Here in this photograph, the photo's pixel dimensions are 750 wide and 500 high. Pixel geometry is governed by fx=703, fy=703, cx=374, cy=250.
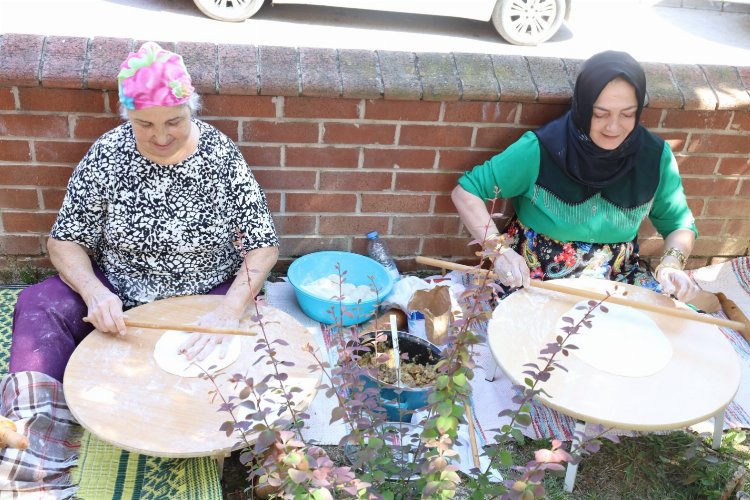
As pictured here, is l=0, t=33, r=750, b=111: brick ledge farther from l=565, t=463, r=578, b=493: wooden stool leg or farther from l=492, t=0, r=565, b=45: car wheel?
l=492, t=0, r=565, b=45: car wheel

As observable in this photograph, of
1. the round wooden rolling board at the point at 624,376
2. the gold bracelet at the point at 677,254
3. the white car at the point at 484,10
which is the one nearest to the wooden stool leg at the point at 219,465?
the round wooden rolling board at the point at 624,376

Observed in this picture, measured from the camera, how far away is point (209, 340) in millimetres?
2213

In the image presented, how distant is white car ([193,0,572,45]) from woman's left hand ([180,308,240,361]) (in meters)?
4.64

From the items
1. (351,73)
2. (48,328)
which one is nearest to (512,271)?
(351,73)

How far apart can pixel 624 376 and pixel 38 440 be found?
1.79 metres

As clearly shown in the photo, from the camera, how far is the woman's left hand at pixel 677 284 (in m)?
2.55

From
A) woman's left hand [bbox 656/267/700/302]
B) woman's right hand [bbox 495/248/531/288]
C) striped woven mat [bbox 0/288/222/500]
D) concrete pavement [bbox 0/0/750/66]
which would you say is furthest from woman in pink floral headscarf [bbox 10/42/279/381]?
concrete pavement [bbox 0/0/750/66]

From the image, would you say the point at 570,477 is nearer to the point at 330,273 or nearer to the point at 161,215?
the point at 330,273

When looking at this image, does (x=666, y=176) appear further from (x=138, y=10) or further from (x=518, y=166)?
(x=138, y=10)

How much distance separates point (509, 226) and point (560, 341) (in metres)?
1.48

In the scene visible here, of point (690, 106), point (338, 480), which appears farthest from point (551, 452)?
point (690, 106)

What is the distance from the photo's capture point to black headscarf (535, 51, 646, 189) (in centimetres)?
257

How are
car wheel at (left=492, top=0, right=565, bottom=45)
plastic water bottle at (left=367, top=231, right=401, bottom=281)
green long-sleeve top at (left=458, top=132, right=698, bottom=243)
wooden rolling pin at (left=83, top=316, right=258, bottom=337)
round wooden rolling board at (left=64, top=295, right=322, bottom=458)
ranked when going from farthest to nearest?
car wheel at (left=492, top=0, right=565, bottom=45) < plastic water bottle at (left=367, top=231, right=401, bottom=281) < green long-sleeve top at (left=458, top=132, right=698, bottom=243) < wooden rolling pin at (left=83, top=316, right=258, bottom=337) < round wooden rolling board at (left=64, top=295, right=322, bottom=458)

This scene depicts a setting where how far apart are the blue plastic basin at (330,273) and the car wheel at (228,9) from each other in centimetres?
400
